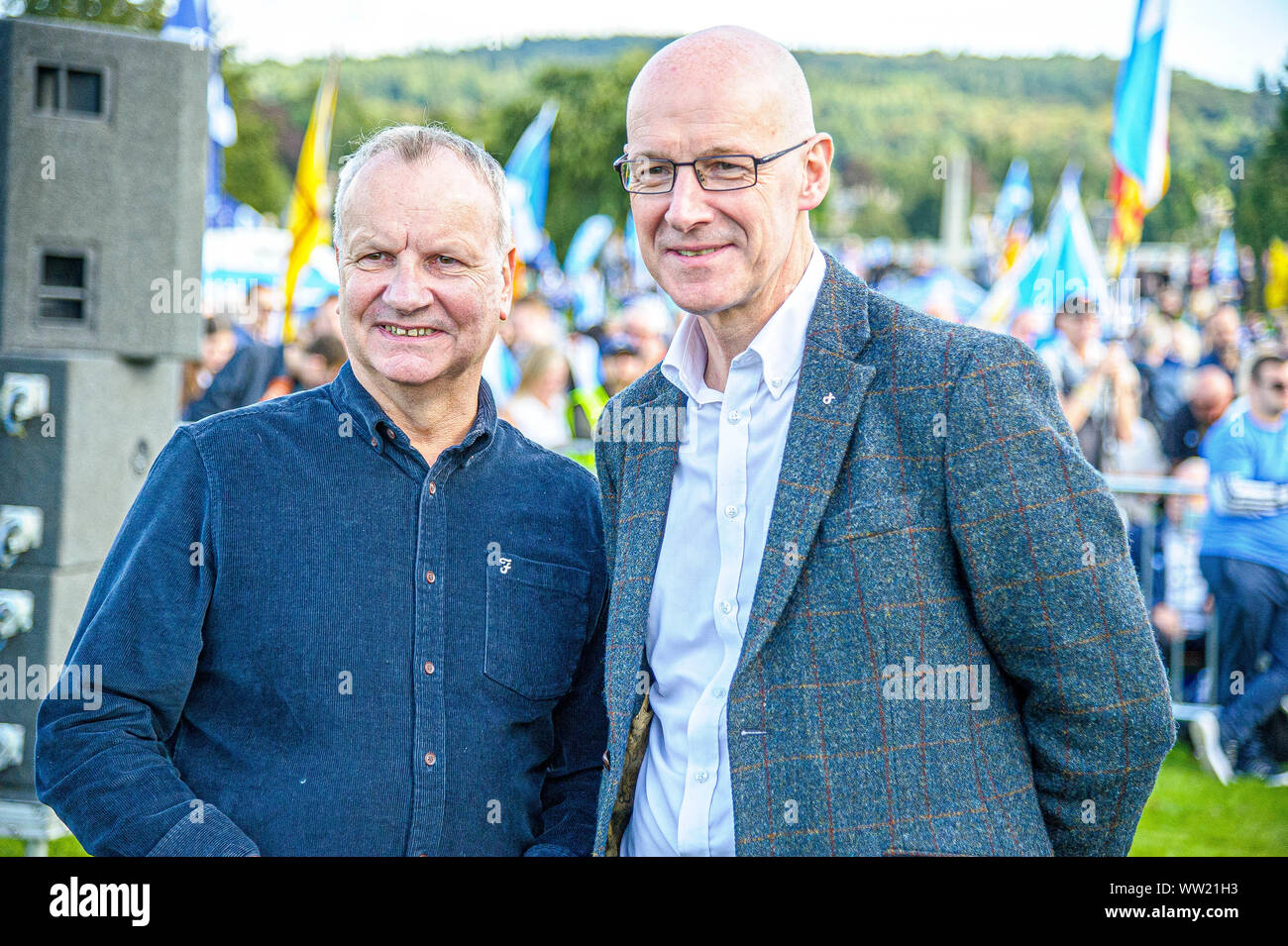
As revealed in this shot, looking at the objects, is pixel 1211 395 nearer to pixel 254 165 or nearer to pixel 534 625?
pixel 534 625

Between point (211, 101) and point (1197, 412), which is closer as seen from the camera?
point (1197, 412)

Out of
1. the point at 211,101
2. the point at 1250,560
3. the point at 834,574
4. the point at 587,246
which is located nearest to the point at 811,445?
the point at 834,574

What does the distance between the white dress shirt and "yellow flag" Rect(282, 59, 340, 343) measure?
883 cm

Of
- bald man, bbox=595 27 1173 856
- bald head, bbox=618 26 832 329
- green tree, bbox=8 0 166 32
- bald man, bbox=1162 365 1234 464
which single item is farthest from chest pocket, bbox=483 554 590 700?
green tree, bbox=8 0 166 32

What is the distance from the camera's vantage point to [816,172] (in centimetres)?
254

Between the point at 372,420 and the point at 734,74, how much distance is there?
1.00m

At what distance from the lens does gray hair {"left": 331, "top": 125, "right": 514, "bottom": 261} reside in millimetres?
2543

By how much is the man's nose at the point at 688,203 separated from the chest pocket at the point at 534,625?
2.58ft

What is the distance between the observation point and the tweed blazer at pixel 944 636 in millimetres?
2156

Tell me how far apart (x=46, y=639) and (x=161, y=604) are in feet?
10.9

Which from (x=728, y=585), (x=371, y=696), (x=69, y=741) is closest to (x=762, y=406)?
(x=728, y=585)

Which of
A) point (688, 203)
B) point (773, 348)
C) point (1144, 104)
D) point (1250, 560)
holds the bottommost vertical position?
point (1250, 560)

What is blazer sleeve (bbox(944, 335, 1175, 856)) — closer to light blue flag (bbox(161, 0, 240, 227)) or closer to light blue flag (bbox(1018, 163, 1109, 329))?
light blue flag (bbox(161, 0, 240, 227))
